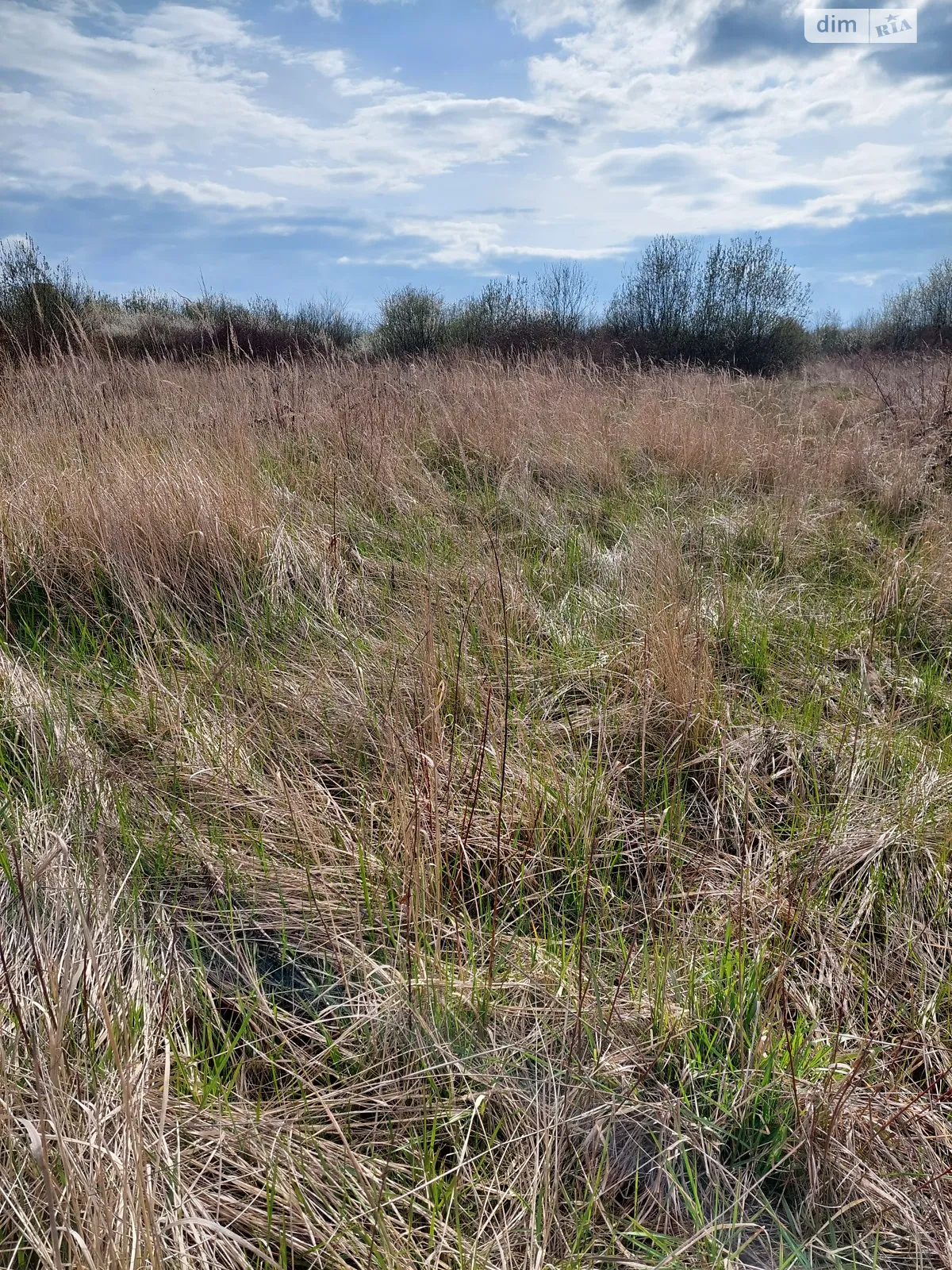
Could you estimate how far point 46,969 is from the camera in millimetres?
1229

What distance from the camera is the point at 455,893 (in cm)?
175

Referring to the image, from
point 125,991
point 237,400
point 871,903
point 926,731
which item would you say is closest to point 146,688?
point 125,991

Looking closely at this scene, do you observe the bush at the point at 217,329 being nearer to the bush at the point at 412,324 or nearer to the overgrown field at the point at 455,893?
the bush at the point at 412,324

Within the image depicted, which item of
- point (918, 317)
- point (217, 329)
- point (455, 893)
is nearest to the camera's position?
point (455, 893)

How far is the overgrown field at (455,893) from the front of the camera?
114 cm

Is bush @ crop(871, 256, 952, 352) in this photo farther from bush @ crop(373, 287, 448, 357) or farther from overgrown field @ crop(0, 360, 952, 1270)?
overgrown field @ crop(0, 360, 952, 1270)

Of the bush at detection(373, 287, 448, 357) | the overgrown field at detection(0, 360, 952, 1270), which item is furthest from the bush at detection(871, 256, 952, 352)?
the overgrown field at detection(0, 360, 952, 1270)

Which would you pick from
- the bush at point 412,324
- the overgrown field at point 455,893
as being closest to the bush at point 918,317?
the bush at point 412,324

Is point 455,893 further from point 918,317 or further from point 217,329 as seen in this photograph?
point 918,317

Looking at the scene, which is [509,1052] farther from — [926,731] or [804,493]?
[804,493]

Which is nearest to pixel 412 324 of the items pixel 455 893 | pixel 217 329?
pixel 217 329

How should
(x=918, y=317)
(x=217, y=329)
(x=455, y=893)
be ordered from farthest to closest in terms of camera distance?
1. (x=918, y=317)
2. (x=217, y=329)
3. (x=455, y=893)

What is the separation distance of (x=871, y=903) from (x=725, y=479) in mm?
3752

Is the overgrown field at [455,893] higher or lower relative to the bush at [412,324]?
lower
